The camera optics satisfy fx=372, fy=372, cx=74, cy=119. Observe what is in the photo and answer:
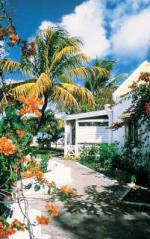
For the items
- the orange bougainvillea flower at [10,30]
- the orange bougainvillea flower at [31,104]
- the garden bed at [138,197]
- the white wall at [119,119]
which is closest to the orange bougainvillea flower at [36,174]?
the orange bougainvillea flower at [31,104]

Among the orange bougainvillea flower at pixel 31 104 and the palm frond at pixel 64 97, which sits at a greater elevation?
the palm frond at pixel 64 97

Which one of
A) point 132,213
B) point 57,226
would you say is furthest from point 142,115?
point 57,226

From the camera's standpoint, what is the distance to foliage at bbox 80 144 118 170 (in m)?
17.6

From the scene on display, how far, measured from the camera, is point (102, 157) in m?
18.7

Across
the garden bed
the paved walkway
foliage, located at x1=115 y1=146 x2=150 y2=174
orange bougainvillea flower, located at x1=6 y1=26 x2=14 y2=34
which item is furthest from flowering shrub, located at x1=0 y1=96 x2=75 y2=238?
foliage, located at x1=115 y1=146 x2=150 y2=174

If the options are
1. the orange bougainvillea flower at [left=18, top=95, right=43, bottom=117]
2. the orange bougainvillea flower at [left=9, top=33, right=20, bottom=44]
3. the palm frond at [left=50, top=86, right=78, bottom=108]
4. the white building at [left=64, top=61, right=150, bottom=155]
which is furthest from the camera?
the palm frond at [left=50, top=86, right=78, bottom=108]

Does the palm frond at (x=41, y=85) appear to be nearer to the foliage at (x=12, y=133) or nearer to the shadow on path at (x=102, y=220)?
the shadow on path at (x=102, y=220)

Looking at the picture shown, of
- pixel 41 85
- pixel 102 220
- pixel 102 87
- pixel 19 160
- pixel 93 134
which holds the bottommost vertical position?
pixel 102 220

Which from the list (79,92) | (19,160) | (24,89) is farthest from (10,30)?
(79,92)

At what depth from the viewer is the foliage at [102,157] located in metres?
17.6

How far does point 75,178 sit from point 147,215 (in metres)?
6.10

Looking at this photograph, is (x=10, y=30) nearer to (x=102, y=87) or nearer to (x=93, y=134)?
(x=93, y=134)

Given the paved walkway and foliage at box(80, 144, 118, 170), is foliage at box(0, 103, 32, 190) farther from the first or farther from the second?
foliage at box(80, 144, 118, 170)

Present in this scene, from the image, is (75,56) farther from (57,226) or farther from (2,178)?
(2,178)
